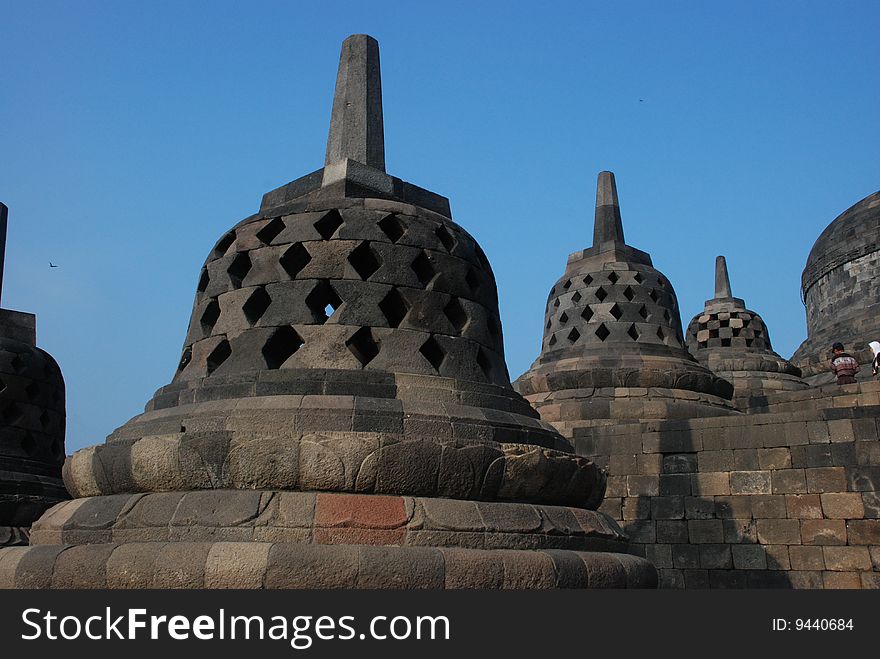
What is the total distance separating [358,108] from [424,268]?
1.66m

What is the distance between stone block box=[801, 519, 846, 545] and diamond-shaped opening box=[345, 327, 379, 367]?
530cm

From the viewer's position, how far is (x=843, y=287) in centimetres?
1945

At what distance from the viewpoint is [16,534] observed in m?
10.1

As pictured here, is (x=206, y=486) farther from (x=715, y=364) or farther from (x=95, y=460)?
(x=715, y=364)

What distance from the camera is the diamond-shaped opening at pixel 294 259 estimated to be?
5.53m

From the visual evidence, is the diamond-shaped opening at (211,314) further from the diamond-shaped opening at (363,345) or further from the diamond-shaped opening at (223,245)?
the diamond-shaped opening at (363,345)

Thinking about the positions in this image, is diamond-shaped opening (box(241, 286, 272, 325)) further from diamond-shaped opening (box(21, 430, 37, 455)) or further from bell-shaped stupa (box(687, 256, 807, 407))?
bell-shaped stupa (box(687, 256, 807, 407))

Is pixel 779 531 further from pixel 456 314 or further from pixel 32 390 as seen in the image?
pixel 32 390

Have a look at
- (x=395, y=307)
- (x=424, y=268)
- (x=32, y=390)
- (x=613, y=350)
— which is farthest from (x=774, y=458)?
(x=32, y=390)

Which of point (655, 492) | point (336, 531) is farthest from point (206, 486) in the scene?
point (655, 492)

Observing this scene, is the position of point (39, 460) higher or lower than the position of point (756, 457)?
higher

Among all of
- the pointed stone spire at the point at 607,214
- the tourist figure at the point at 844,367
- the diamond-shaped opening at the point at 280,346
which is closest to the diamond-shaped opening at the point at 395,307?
the diamond-shaped opening at the point at 280,346

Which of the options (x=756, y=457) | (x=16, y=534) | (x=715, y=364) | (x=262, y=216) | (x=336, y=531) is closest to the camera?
(x=336, y=531)

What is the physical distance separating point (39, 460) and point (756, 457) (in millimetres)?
9682
